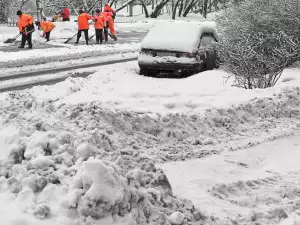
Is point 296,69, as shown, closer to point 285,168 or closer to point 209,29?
point 209,29

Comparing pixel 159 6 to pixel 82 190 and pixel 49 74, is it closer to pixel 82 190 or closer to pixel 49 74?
pixel 49 74

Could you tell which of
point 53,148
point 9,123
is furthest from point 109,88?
point 53,148

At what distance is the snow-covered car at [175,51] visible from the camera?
12172 mm

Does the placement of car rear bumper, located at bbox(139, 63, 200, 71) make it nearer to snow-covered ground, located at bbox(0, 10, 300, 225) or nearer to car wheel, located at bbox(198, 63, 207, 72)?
car wheel, located at bbox(198, 63, 207, 72)

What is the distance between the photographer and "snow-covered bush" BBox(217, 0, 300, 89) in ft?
32.7

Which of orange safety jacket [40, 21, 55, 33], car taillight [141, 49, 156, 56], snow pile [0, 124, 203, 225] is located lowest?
orange safety jacket [40, 21, 55, 33]

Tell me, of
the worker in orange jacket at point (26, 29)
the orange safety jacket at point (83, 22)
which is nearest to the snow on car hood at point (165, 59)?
the worker in orange jacket at point (26, 29)

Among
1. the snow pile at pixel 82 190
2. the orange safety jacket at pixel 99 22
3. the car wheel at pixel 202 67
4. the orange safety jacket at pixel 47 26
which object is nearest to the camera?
the snow pile at pixel 82 190

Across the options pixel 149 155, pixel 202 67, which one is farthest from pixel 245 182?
pixel 202 67

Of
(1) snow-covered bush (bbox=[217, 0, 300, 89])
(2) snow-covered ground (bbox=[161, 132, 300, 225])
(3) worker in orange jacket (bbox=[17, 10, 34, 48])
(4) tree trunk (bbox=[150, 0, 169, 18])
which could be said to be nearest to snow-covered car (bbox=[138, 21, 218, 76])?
(1) snow-covered bush (bbox=[217, 0, 300, 89])

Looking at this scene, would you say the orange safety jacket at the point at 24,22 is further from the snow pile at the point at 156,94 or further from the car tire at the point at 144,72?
the snow pile at the point at 156,94

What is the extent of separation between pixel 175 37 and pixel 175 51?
530mm

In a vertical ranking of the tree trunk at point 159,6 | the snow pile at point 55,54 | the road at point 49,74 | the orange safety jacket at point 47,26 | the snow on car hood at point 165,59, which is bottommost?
the tree trunk at point 159,6

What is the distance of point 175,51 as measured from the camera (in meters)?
12.2
